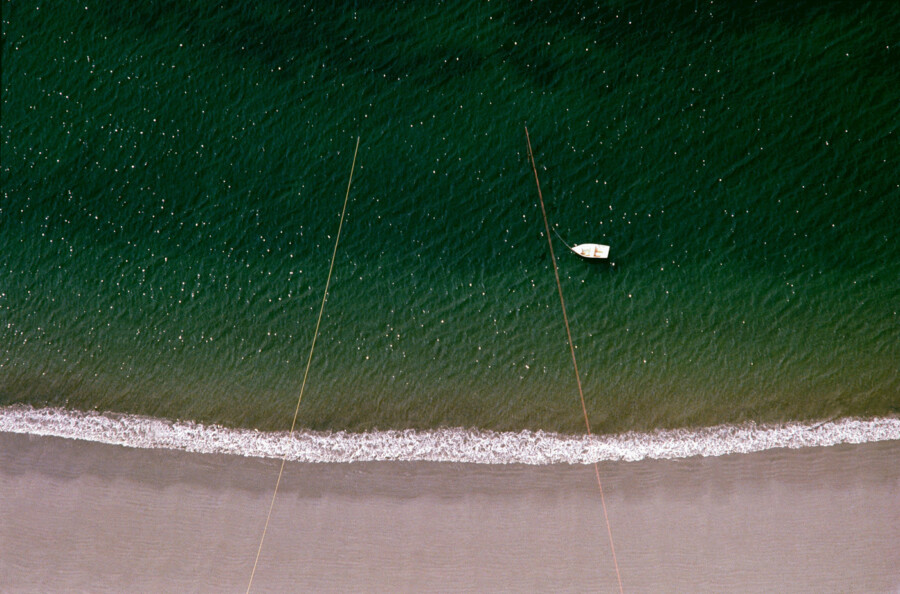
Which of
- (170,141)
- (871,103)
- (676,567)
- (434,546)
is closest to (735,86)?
(871,103)

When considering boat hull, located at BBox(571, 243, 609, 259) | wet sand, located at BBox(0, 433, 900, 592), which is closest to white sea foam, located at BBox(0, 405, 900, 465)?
wet sand, located at BBox(0, 433, 900, 592)

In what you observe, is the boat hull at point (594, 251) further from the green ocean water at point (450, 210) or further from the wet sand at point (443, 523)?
the wet sand at point (443, 523)

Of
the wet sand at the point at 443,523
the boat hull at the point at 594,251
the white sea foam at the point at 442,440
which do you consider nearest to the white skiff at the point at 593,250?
the boat hull at the point at 594,251

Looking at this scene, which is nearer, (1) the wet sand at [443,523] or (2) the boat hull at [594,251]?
(1) the wet sand at [443,523]

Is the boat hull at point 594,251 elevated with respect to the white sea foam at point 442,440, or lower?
elevated

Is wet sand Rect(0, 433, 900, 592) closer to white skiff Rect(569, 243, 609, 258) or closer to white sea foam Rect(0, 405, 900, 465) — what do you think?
white sea foam Rect(0, 405, 900, 465)

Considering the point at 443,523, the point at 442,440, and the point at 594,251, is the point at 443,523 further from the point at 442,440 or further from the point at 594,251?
the point at 594,251
